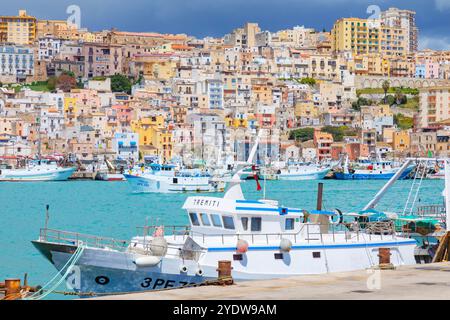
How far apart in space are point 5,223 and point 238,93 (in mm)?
103316

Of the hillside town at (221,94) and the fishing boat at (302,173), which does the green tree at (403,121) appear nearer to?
the hillside town at (221,94)

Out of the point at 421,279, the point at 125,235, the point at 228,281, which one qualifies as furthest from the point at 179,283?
the point at 125,235

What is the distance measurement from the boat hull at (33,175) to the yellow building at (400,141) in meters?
45.7

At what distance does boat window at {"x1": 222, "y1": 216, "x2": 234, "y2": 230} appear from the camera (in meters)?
19.8

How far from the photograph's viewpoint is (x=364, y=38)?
17650 cm

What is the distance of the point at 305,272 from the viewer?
19.3m

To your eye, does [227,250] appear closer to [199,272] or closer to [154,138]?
[199,272]

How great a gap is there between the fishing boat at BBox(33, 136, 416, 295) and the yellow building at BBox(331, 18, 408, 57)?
153 m

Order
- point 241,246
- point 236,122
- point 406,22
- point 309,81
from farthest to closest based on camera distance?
point 406,22 → point 309,81 → point 236,122 → point 241,246

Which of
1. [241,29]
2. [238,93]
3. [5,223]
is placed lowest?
[5,223]

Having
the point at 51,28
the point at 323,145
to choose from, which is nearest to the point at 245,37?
the point at 51,28

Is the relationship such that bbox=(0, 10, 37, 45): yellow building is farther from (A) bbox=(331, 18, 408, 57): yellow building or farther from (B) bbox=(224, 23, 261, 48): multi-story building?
(A) bbox=(331, 18, 408, 57): yellow building

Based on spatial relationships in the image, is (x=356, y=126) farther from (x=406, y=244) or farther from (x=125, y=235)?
(x=406, y=244)

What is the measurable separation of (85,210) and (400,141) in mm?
78728
